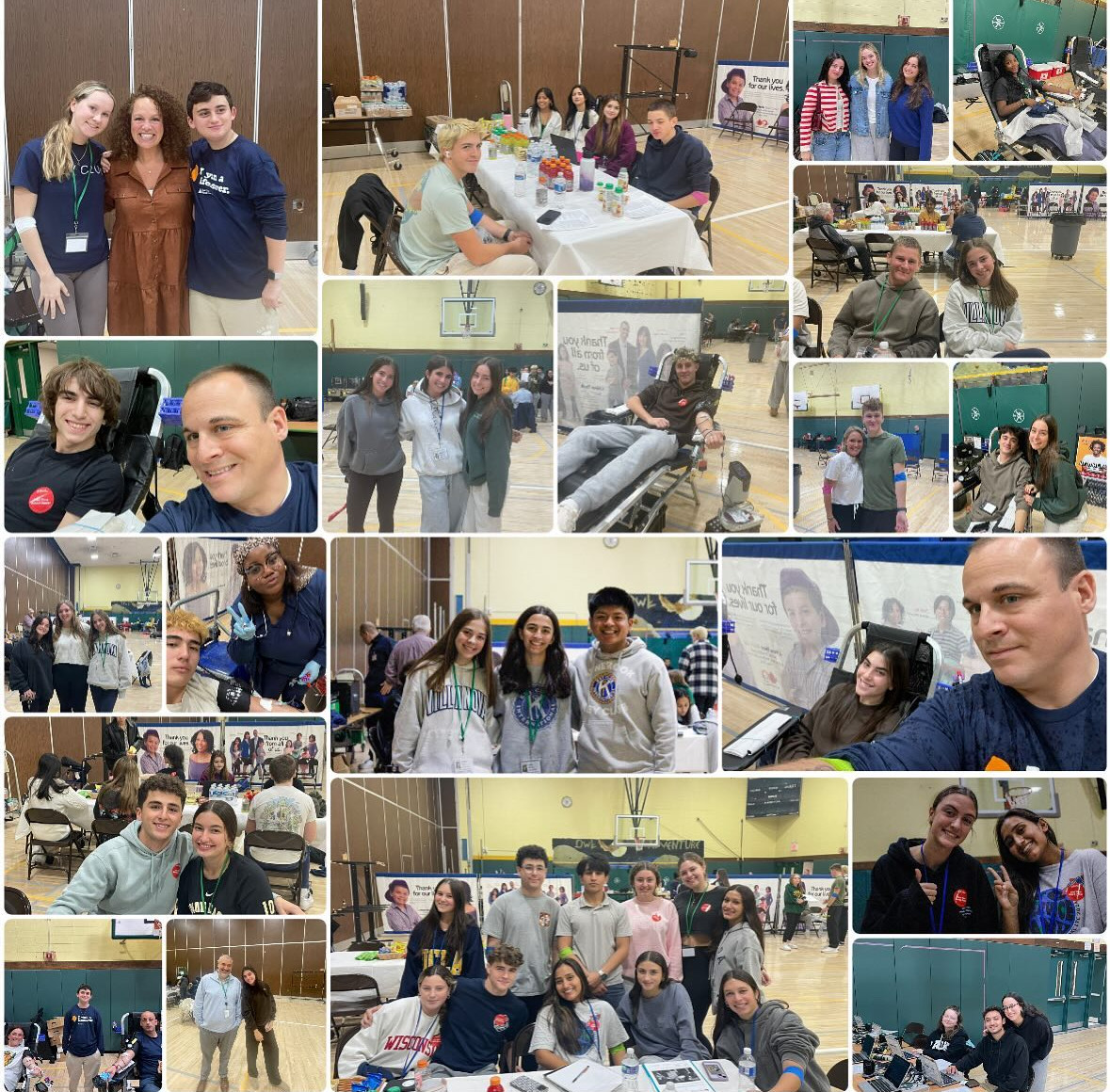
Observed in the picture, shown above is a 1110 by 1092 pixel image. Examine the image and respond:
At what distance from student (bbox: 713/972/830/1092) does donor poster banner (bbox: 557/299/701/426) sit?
200cm

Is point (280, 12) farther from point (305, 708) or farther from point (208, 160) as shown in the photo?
point (305, 708)

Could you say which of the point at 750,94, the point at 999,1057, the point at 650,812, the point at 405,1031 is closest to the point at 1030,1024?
the point at 999,1057

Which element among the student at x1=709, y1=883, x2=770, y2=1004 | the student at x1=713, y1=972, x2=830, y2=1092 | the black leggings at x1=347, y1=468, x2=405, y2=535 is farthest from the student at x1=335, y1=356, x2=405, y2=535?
the student at x1=713, y1=972, x2=830, y2=1092

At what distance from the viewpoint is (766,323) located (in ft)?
16.2

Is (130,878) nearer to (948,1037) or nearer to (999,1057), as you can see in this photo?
(948,1037)

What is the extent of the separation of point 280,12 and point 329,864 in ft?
9.32

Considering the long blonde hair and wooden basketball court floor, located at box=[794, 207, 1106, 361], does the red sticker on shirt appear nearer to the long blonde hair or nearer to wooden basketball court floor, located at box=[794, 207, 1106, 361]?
the long blonde hair

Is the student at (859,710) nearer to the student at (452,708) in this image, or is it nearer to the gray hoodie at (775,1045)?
the gray hoodie at (775,1045)

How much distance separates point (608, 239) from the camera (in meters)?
4.95

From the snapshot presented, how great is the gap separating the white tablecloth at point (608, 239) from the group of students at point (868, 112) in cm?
51

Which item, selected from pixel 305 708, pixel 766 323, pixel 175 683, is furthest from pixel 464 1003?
pixel 766 323

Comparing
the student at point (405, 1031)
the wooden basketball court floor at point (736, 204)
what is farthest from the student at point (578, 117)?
the student at point (405, 1031)

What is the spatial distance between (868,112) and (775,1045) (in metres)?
3.15

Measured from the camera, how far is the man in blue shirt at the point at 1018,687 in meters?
4.85
